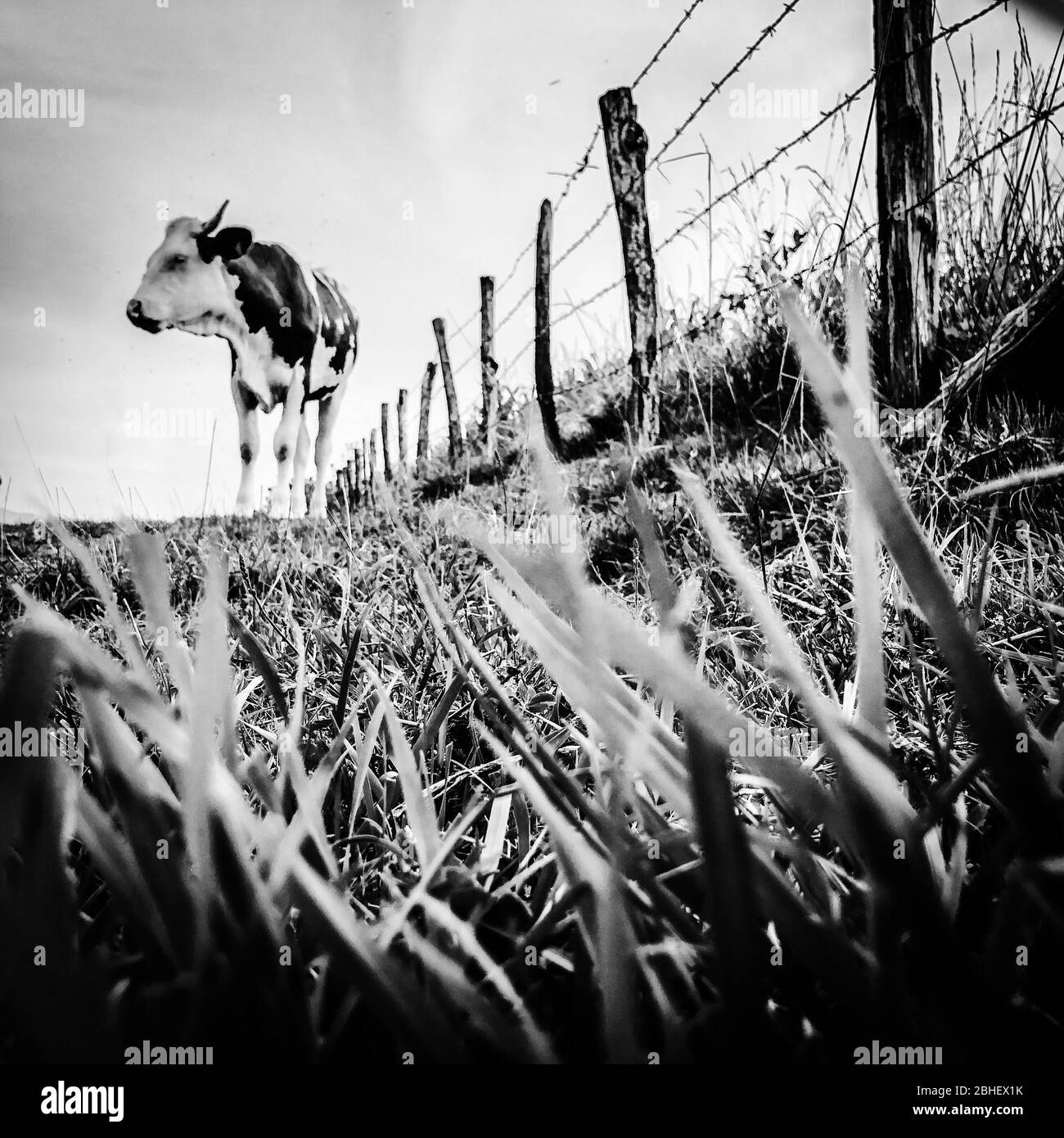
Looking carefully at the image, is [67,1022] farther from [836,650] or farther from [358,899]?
[836,650]

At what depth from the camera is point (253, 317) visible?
7488 millimetres

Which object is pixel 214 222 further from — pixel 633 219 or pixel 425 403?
pixel 633 219

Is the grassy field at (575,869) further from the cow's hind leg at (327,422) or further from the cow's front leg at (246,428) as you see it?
the cow's hind leg at (327,422)

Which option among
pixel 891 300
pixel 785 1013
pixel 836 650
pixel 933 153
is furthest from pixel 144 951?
pixel 933 153

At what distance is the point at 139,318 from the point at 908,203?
7.55 meters

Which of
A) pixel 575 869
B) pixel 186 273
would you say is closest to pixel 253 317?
pixel 186 273

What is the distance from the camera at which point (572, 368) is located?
551cm

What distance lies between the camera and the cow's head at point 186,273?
22.3 feet

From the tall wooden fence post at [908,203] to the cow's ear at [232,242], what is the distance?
679cm

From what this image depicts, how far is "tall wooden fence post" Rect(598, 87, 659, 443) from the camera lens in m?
2.82

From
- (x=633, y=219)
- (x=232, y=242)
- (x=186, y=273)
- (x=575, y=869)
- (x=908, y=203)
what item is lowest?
(x=575, y=869)

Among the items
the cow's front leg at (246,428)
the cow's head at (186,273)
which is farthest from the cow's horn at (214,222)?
the cow's front leg at (246,428)

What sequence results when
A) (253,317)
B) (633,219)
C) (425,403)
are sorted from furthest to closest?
(425,403)
(253,317)
(633,219)

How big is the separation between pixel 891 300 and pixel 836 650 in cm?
140
